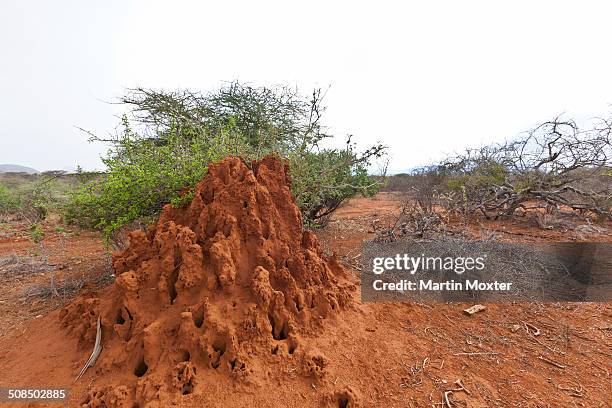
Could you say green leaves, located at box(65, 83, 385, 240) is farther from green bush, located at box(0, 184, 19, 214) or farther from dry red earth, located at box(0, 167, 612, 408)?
green bush, located at box(0, 184, 19, 214)

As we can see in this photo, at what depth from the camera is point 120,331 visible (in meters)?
2.43

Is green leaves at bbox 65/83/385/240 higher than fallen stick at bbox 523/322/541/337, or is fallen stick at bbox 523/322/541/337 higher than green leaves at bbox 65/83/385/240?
green leaves at bbox 65/83/385/240

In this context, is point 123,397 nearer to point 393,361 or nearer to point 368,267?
point 393,361

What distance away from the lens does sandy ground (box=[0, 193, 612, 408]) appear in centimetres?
212

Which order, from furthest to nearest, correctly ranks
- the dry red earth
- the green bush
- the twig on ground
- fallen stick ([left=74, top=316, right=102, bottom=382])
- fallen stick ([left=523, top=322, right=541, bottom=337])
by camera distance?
the green bush
fallen stick ([left=523, top=322, right=541, bottom=337])
the twig on ground
fallen stick ([left=74, top=316, right=102, bottom=382])
the dry red earth

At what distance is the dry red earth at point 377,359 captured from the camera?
Result: 2.11 m

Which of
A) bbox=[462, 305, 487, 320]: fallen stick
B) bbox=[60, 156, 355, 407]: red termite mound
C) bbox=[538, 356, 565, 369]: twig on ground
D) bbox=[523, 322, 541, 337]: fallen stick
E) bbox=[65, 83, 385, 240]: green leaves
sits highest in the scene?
bbox=[65, 83, 385, 240]: green leaves

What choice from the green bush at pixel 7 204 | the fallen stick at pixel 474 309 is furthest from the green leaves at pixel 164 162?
the green bush at pixel 7 204

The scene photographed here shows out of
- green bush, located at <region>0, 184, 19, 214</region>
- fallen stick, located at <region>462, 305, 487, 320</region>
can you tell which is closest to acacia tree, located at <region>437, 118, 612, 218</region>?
fallen stick, located at <region>462, 305, 487, 320</region>

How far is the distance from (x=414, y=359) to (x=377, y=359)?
0.30m

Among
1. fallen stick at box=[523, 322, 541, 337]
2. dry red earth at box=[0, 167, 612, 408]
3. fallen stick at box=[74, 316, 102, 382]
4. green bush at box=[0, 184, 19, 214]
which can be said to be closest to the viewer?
dry red earth at box=[0, 167, 612, 408]

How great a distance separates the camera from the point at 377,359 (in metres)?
2.46

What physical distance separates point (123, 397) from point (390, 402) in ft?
5.54

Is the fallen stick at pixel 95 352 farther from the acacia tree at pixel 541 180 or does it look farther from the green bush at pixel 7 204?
the green bush at pixel 7 204
